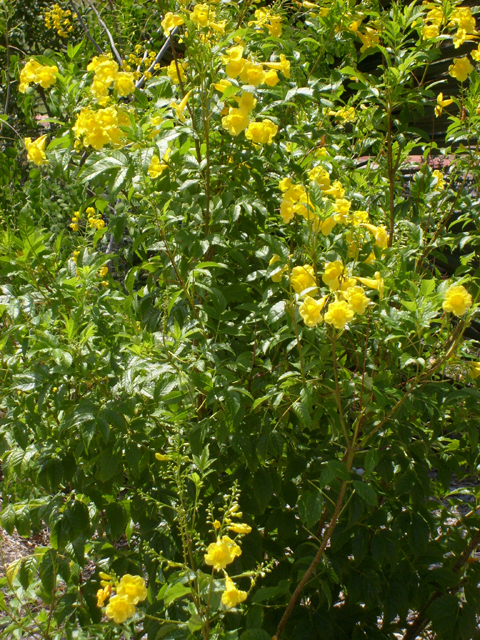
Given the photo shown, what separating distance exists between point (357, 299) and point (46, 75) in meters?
1.08

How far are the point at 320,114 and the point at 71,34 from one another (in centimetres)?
501

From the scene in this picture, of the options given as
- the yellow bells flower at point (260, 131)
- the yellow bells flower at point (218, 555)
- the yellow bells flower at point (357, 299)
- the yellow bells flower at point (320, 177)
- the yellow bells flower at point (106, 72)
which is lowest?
the yellow bells flower at point (218, 555)

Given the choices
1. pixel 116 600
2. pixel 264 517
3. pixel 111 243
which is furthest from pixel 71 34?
pixel 116 600

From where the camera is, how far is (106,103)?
4.64ft

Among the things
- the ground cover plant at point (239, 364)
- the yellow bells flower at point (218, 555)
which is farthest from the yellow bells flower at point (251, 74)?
the yellow bells flower at point (218, 555)

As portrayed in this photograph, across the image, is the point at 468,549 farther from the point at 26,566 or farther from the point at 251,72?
the point at 251,72

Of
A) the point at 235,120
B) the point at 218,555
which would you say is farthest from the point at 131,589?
the point at 235,120

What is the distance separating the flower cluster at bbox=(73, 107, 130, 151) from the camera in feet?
4.38

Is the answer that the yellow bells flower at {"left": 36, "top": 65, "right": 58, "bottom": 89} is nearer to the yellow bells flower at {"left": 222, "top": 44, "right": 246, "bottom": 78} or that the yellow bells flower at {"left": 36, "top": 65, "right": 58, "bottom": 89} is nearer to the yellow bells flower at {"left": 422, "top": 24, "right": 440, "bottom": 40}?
the yellow bells flower at {"left": 222, "top": 44, "right": 246, "bottom": 78}

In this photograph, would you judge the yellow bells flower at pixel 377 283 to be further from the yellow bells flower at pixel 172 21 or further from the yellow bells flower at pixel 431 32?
the yellow bells flower at pixel 431 32

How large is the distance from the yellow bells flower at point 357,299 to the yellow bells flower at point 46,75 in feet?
3.45

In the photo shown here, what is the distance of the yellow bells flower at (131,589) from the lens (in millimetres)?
1014

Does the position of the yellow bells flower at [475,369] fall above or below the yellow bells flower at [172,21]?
below

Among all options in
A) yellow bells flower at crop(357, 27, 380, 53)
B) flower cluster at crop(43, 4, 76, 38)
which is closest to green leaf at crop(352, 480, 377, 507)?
yellow bells flower at crop(357, 27, 380, 53)
